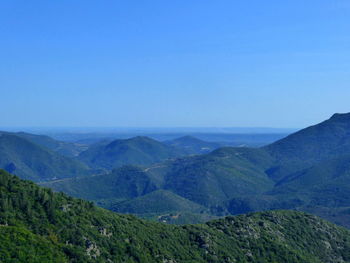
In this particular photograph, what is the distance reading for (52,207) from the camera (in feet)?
268

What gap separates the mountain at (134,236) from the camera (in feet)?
234

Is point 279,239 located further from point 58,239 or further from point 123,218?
point 58,239

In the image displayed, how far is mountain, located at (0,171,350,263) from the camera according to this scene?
71.2 m

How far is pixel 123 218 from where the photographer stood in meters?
102

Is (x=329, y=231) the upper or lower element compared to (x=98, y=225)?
lower

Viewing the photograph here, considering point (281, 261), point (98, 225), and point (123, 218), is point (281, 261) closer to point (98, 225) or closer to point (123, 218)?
point (123, 218)

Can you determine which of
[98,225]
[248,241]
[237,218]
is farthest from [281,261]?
[98,225]

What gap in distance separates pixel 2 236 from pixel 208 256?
171 ft

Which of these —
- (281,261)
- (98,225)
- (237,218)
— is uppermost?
(98,225)

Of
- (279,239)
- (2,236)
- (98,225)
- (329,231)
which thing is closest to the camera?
(2,236)

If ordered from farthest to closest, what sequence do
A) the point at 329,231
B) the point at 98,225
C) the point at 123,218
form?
the point at 329,231, the point at 123,218, the point at 98,225

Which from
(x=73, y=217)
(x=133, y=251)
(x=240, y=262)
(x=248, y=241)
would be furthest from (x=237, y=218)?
(x=73, y=217)

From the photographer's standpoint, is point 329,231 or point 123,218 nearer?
point 123,218

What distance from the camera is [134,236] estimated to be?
301ft
